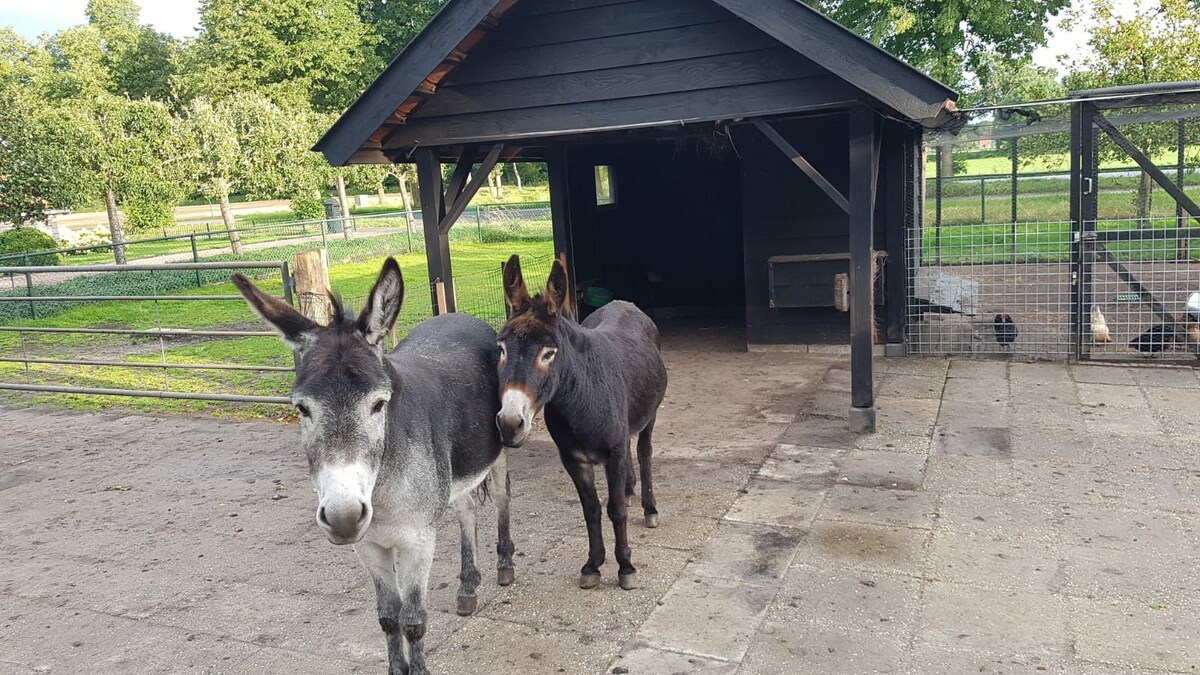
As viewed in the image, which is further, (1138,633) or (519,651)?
(519,651)

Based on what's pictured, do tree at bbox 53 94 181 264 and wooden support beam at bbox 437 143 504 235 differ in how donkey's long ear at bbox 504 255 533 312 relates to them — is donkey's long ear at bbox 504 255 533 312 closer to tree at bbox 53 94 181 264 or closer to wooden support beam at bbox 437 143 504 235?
wooden support beam at bbox 437 143 504 235

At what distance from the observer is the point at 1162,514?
4.98m

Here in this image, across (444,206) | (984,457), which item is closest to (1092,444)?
(984,457)

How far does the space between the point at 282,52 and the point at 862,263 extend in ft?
108

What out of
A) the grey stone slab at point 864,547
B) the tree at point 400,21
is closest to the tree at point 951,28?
the grey stone slab at point 864,547

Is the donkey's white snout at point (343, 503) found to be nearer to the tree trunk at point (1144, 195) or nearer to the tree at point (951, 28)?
the tree trunk at point (1144, 195)

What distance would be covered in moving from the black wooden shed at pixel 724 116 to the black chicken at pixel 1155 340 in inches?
93.8

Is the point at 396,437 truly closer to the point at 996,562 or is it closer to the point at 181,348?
the point at 996,562

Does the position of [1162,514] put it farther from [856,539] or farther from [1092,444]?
[856,539]

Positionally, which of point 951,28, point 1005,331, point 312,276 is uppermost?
point 951,28

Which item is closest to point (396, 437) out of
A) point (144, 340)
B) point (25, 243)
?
point (144, 340)

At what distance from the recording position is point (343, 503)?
2.61 metres

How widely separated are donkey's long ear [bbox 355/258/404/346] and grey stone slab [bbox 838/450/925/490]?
3758mm

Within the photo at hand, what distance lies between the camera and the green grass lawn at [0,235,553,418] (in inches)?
373
